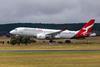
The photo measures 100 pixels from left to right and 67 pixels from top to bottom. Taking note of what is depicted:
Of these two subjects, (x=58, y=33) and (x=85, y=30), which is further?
(x=58, y=33)

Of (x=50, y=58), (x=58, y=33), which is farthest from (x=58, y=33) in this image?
(x=50, y=58)

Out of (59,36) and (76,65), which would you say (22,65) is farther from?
(59,36)

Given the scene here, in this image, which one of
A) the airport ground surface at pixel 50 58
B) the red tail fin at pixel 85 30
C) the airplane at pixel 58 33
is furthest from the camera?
the airplane at pixel 58 33

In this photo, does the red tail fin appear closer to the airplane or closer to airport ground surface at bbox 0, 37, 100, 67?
the airplane

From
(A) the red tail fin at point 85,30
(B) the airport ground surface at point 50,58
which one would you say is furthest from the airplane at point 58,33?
(B) the airport ground surface at point 50,58

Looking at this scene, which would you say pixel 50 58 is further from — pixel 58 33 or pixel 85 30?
pixel 85 30

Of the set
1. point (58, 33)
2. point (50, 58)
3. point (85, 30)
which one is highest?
point (85, 30)

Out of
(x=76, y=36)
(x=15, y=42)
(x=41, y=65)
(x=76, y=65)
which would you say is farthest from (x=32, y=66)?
(x=76, y=36)

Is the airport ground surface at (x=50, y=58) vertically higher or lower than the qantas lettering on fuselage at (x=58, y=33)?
lower

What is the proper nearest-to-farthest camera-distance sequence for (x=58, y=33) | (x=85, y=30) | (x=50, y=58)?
1. (x=50, y=58)
2. (x=85, y=30)
3. (x=58, y=33)

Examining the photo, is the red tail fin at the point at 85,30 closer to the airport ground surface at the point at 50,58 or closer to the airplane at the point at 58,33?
the airplane at the point at 58,33

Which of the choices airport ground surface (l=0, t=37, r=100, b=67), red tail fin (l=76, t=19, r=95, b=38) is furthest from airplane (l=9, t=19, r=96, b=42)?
airport ground surface (l=0, t=37, r=100, b=67)

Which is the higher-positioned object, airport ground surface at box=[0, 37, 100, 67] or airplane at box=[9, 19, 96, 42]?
airplane at box=[9, 19, 96, 42]

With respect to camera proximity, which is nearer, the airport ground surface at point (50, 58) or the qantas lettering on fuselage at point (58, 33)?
the airport ground surface at point (50, 58)
